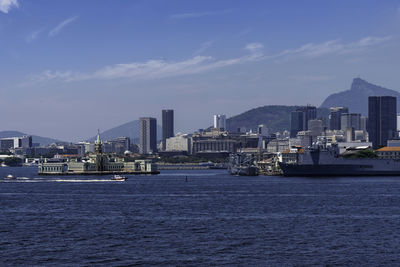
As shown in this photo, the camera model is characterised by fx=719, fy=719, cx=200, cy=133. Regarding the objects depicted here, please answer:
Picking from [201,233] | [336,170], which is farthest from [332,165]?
[201,233]

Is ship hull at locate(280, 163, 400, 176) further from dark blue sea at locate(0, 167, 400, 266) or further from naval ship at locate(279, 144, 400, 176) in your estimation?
dark blue sea at locate(0, 167, 400, 266)

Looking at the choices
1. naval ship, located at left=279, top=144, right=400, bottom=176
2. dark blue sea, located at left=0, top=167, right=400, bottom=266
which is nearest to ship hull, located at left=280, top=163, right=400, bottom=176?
naval ship, located at left=279, top=144, right=400, bottom=176

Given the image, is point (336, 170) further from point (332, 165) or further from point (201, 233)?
point (201, 233)

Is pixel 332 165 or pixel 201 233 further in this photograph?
pixel 332 165

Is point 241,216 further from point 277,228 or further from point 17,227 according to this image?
point 17,227

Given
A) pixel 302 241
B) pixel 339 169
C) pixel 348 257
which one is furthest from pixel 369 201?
pixel 339 169

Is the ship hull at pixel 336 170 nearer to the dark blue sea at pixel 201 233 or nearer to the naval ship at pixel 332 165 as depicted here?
the naval ship at pixel 332 165

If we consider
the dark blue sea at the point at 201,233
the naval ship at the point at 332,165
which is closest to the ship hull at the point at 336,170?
the naval ship at the point at 332,165

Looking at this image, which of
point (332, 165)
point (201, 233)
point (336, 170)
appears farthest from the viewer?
point (336, 170)

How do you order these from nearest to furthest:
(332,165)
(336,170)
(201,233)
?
1. (201,233)
2. (332,165)
3. (336,170)
